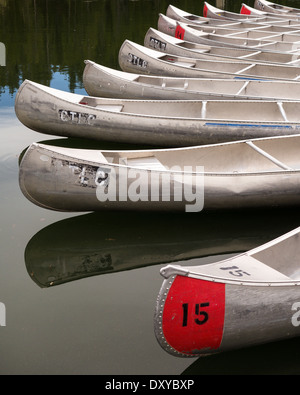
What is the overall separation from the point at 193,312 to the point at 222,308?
0.19 metres

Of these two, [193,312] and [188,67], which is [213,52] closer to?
[188,67]

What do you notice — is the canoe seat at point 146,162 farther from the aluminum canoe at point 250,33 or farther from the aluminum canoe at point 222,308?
the aluminum canoe at point 250,33

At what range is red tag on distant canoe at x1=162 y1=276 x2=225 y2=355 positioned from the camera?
3.46 meters

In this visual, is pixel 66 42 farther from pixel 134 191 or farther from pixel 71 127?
pixel 134 191

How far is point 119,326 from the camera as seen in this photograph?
4293 mm

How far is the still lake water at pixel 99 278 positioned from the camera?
13.0ft

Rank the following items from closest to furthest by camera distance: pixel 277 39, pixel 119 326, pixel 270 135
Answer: pixel 119 326 → pixel 270 135 → pixel 277 39

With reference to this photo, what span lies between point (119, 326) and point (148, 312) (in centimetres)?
29

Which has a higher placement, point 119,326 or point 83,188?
point 83,188

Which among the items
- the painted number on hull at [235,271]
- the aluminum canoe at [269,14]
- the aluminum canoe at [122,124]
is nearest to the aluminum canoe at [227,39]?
the aluminum canoe at [269,14]

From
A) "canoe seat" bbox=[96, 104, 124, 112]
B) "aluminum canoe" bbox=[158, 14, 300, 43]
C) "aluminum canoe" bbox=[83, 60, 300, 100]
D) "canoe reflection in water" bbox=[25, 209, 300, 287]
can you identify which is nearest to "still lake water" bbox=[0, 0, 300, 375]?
"canoe reflection in water" bbox=[25, 209, 300, 287]

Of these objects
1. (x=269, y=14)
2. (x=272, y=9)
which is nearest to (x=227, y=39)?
(x=269, y=14)

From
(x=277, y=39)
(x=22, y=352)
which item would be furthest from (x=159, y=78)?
(x=22, y=352)

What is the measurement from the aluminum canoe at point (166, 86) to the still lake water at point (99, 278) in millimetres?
1343
